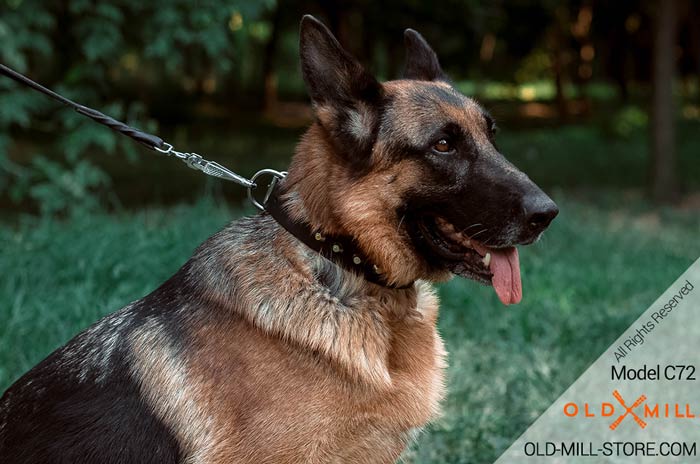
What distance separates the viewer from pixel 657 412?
4391 mm

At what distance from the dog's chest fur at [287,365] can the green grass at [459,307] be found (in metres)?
1.26

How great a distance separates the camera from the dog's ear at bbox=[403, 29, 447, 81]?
3.52 metres

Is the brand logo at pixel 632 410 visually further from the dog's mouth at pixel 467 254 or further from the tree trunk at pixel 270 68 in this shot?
the tree trunk at pixel 270 68

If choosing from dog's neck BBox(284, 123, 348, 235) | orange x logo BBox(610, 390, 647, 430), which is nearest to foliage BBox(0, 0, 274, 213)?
dog's neck BBox(284, 123, 348, 235)

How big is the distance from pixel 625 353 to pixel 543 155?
494 inches

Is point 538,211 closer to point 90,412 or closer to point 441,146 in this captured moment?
point 441,146

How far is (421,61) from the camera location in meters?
3.53

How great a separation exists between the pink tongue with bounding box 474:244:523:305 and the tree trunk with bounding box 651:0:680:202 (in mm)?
9943

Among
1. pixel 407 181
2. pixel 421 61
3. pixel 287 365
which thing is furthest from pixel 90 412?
pixel 421 61

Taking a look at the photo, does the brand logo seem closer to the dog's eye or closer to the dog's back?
the dog's back

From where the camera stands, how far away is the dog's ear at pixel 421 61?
11.5ft

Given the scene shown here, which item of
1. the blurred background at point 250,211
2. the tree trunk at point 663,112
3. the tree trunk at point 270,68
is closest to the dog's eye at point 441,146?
the blurred background at point 250,211

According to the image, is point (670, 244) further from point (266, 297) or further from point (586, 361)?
point (266, 297)

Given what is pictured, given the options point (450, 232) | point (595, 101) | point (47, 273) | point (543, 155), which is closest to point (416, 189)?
point (450, 232)
